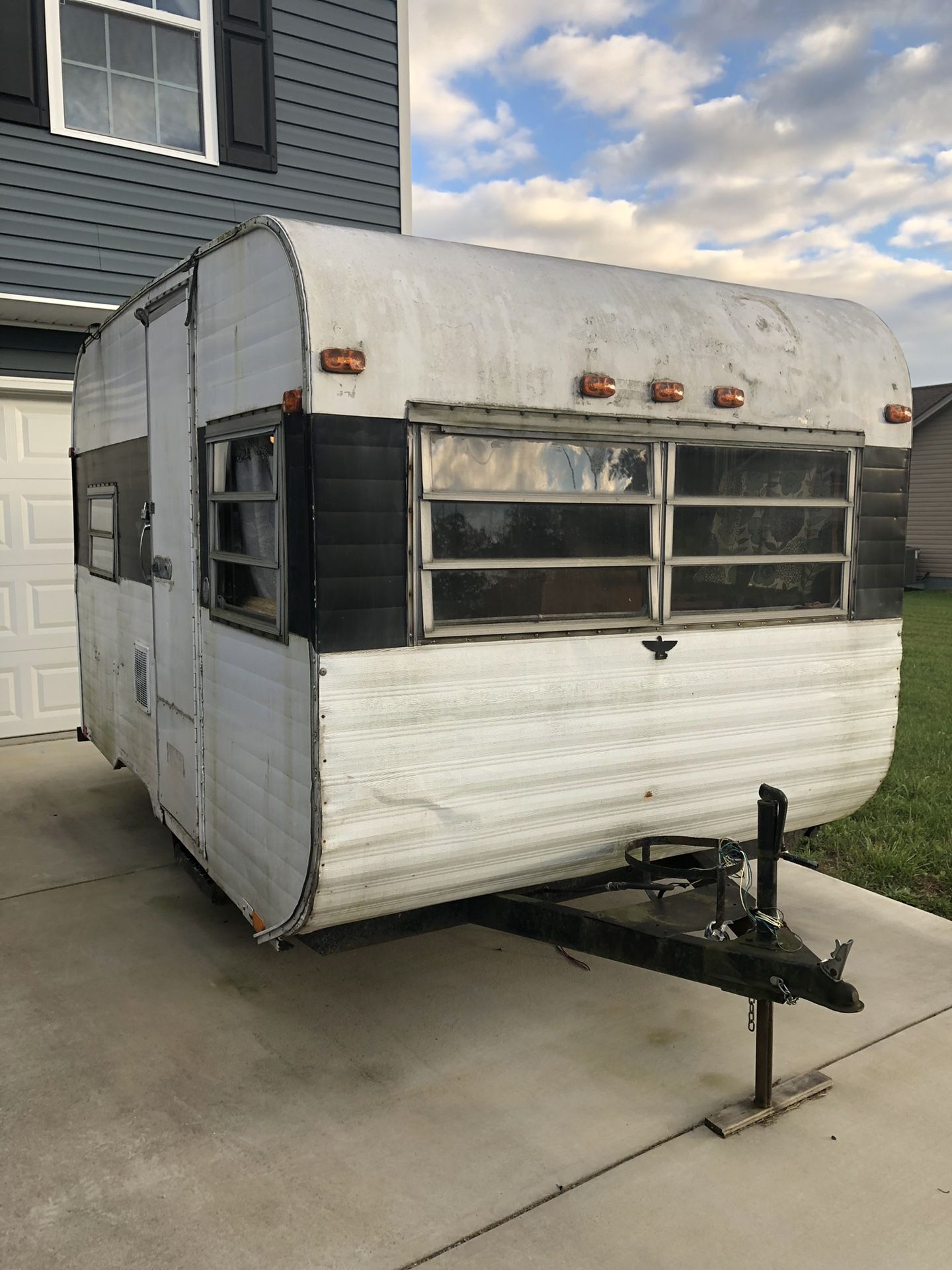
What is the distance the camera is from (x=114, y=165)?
7.48m

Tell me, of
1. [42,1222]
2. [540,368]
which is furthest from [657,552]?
[42,1222]

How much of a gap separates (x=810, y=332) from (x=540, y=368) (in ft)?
4.19

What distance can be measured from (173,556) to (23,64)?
15.5 ft

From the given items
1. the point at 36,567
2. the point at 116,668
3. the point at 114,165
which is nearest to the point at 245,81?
the point at 114,165

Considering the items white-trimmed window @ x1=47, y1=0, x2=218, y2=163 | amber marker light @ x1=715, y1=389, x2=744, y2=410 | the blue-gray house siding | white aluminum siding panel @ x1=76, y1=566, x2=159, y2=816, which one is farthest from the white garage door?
amber marker light @ x1=715, y1=389, x2=744, y2=410

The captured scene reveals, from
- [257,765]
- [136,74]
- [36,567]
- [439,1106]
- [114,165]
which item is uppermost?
[136,74]

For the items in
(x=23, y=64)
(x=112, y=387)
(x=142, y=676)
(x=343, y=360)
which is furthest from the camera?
(x=23, y=64)

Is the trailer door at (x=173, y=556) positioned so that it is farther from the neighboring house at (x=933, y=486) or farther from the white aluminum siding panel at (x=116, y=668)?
the neighboring house at (x=933, y=486)

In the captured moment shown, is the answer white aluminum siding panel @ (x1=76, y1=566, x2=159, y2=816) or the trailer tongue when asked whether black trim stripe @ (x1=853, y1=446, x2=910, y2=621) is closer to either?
the trailer tongue

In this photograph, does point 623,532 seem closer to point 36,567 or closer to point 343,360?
point 343,360

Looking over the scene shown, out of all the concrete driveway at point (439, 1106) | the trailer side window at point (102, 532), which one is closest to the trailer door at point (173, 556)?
the concrete driveway at point (439, 1106)

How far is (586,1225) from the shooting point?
9.02 feet

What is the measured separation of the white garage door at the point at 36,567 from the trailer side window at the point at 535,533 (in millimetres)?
5458

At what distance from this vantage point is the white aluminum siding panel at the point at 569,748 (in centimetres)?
319
